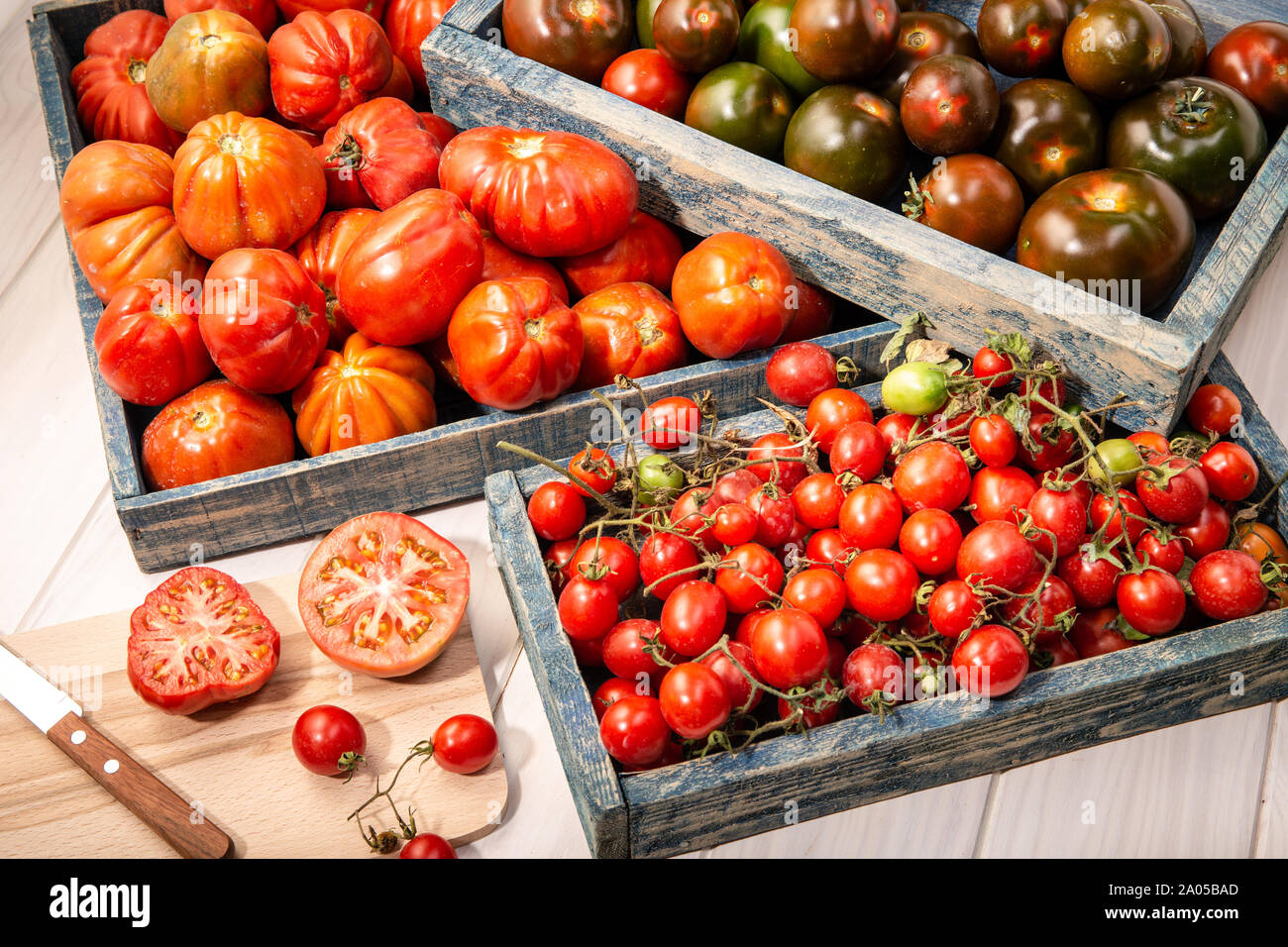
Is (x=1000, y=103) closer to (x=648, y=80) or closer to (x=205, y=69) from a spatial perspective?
(x=648, y=80)

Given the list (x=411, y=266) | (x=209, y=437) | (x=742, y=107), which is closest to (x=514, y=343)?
(x=411, y=266)

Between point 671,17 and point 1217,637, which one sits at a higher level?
point 671,17

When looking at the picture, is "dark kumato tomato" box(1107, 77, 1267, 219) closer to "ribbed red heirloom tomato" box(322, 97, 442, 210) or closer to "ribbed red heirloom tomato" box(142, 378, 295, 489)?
"ribbed red heirloom tomato" box(322, 97, 442, 210)

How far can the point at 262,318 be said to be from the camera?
52.3 inches

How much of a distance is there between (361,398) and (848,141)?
757mm

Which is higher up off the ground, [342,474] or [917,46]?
[917,46]

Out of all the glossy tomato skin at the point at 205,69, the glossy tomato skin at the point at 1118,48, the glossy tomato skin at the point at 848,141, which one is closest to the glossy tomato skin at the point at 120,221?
the glossy tomato skin at the point at 205,69

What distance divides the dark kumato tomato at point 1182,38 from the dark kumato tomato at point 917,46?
0.28 meters

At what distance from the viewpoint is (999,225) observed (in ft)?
4.79

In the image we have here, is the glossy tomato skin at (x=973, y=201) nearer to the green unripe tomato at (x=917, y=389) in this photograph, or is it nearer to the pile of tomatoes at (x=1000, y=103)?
the pile of tomatoes at (x=1000, y=103)

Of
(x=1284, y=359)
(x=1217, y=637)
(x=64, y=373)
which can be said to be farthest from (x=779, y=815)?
(x=64, y=373)

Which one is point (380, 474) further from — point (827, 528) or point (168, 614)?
point (827, 528)

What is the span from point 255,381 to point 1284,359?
157 centimetres

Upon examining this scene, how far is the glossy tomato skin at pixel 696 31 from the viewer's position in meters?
1.55
